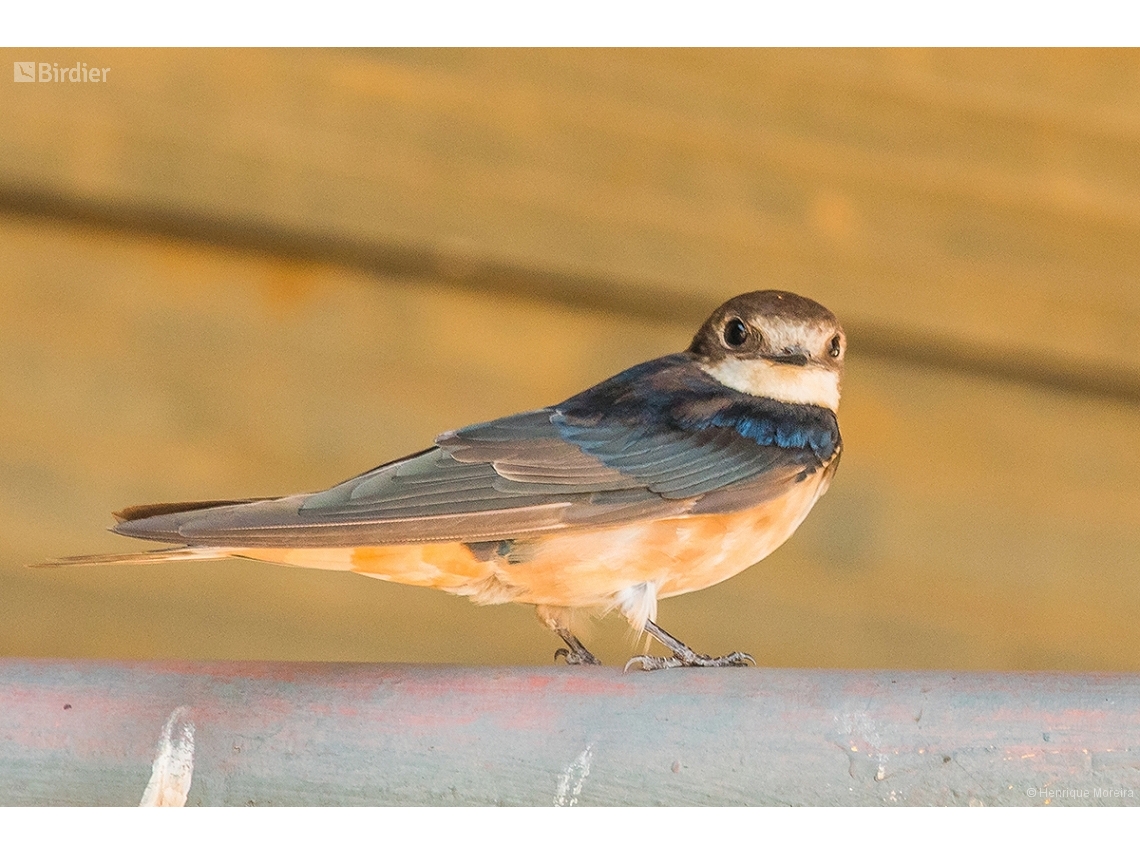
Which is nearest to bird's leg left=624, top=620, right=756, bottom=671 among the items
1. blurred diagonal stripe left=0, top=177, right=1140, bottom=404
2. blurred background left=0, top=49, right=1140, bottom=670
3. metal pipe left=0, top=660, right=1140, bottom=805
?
metal pipe left=0, top=660, right=1140, bottom=805

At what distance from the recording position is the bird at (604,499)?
1.19 m

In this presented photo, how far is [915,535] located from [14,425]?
1.13 meters

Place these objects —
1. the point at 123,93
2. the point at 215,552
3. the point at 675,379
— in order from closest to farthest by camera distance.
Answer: the point at 215,552 → the point at 675,379 → the point at 123,93

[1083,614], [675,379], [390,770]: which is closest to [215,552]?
[390,770]

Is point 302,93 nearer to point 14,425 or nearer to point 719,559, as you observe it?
point 14,425

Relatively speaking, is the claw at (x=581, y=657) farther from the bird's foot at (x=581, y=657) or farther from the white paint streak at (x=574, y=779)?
the white paint streak at (x=574, y=779)

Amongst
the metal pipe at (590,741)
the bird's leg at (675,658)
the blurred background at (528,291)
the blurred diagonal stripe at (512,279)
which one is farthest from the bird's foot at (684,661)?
the blurred diagonal stripe at (512,279)

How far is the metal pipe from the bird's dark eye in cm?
52

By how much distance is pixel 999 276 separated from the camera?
6.10ft

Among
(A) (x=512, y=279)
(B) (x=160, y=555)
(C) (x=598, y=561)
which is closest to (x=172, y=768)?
(B) (x=160, y=555)

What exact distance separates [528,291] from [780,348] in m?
0.45

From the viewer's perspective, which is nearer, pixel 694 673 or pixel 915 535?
pixel 694 673

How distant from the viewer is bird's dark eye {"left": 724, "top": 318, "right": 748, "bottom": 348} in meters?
1.50

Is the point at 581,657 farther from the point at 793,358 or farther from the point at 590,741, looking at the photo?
the point at 590,741
